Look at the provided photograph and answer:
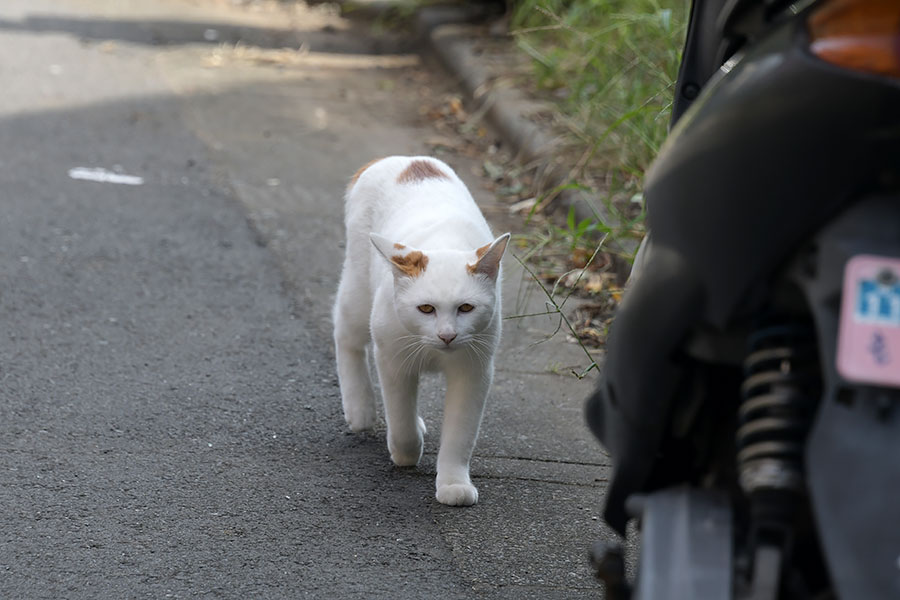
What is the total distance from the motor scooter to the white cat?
1.23 meters

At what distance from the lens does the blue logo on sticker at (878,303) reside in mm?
1411

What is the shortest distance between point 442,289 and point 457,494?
→ 0.54 m

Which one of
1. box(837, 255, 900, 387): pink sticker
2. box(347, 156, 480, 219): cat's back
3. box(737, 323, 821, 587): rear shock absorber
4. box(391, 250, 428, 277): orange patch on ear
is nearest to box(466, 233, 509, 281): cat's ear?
box(391, 250, 428, 277): orange patch on ear

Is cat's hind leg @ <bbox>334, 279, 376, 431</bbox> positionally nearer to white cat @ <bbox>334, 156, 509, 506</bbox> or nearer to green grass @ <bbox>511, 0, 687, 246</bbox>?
white cat @ <bbox>334, 156, 509, 506</bbox>

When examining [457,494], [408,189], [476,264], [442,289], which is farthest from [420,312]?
[408,189]

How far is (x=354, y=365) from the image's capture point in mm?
3457

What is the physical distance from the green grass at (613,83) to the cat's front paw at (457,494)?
5.86ft

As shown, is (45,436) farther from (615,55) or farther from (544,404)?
(615,55)

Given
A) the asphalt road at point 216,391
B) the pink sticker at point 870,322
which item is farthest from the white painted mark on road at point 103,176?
the pink sticker at point 870,322

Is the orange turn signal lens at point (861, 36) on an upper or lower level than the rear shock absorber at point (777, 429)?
upper

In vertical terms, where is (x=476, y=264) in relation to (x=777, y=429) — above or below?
below

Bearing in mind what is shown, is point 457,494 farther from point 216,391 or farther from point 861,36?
point 861,36

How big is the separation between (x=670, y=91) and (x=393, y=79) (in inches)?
150

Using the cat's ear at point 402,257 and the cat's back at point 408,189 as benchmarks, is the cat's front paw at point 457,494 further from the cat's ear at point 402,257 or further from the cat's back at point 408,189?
the cat's back at point 408,189
